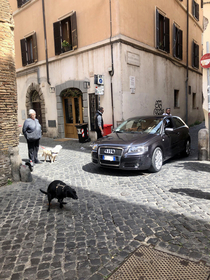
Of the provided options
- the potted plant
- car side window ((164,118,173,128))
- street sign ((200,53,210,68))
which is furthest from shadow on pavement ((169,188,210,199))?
the potted plant

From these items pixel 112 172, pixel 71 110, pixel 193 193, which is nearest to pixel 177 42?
pixel 71 110

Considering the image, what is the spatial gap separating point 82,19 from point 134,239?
1177 cm

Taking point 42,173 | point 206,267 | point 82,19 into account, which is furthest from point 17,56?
point 206,267

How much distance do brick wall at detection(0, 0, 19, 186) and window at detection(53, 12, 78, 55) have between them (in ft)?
24.3

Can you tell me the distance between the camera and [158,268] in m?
2.50

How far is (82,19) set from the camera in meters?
12.0

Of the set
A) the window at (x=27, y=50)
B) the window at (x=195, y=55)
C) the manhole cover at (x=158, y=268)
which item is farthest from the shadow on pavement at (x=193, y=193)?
the window at (x=195, y=55)

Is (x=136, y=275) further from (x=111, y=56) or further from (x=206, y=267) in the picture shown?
(x=111, y=56)

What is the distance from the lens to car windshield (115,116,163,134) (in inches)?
260

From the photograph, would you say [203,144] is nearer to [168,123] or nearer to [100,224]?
[168,123]

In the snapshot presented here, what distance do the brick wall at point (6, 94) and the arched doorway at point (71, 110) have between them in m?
7.39

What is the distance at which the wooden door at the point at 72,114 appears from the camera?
43.8 feet

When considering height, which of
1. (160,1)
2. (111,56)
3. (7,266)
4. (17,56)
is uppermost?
(160,1)

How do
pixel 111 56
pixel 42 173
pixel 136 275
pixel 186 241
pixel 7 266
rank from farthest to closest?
pixel 111 56 → pixel 42 173 → pixel 186 241 → pixel 7 266 → pixel 136 275
